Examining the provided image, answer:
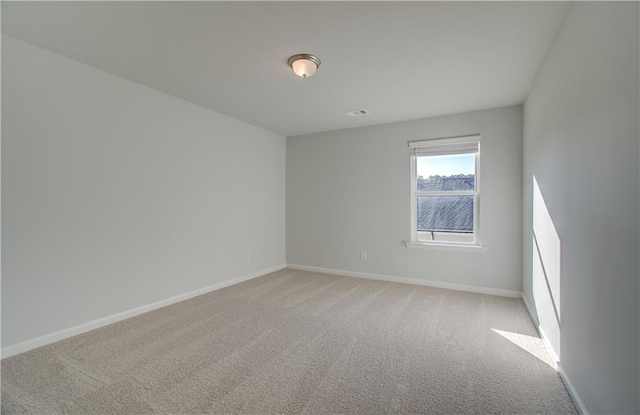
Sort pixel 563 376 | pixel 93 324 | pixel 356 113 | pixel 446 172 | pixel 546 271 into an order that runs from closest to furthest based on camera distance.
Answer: pixel 563 376 < pixel 546 271 < pixel 93 324 < pixel 356 113 < pixel 446 172

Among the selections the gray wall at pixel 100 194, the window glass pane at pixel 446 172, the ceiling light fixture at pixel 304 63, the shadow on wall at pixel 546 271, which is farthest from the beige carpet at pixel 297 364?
the ceiling light fixture at pixel 304 63

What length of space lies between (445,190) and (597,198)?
2852 mm

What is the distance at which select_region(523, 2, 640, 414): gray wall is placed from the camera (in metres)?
1.19

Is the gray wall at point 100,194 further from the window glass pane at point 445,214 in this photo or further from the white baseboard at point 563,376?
the white baseboard at point 563,376

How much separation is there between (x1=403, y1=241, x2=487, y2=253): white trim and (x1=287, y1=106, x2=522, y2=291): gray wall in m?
0.06

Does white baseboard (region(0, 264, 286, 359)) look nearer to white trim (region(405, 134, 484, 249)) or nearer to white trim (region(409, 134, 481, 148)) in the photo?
white trim (region(405, 134, 484, 249))

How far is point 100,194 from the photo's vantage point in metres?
2.83

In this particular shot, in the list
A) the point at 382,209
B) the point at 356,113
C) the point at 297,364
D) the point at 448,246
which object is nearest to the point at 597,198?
the point at 297,364

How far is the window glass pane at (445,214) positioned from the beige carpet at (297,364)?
123 cm

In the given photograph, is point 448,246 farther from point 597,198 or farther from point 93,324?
point 93,324

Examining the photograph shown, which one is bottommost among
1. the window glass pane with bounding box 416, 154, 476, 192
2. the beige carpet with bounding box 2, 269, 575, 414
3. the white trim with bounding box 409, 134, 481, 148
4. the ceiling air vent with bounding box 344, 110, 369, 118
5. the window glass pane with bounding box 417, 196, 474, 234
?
the beige carpet with bounding box 2, 269, 575, 414

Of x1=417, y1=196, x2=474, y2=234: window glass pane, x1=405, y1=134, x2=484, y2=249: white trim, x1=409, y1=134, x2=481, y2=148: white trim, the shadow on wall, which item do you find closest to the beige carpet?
the shadow on wall

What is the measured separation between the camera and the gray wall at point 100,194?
2324 millimetres

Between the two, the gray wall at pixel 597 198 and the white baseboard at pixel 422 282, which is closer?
the gray wall at pixel 597 198
